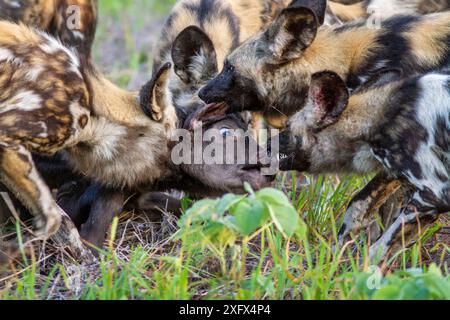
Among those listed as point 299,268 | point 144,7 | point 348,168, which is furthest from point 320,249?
point 144,7

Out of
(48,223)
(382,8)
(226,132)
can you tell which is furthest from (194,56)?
(382,8)

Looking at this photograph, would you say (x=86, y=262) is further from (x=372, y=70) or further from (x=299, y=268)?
(x=372, y=70)

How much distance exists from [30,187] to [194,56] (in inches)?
51.0

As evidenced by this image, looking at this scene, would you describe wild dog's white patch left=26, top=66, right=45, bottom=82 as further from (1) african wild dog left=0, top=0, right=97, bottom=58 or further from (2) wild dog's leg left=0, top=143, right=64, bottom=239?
(1) african wild dog left=0, top=0, right=97, bottom=58

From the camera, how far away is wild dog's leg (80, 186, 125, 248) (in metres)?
4.54

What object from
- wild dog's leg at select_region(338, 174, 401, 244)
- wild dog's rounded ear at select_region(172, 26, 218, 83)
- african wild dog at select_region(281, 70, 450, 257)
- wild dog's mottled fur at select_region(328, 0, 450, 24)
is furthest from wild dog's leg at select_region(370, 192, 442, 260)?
wild dog's mottled fur at select_region(328, 0, 450, 24)

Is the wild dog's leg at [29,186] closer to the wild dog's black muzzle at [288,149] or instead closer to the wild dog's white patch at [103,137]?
the wild dog's white patch at [103,137]

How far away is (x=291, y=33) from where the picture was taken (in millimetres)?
4613

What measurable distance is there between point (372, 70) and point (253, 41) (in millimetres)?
600

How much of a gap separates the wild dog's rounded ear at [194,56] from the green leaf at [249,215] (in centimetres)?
187

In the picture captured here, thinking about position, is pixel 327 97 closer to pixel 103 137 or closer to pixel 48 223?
pixel 103 137

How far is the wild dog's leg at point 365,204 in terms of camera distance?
4.34 meters

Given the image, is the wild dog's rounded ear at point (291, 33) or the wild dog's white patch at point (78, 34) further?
the wild dog's white patch at point (78, 34)

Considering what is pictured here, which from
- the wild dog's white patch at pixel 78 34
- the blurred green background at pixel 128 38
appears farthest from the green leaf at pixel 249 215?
the blurred green background at pixel 128 38
